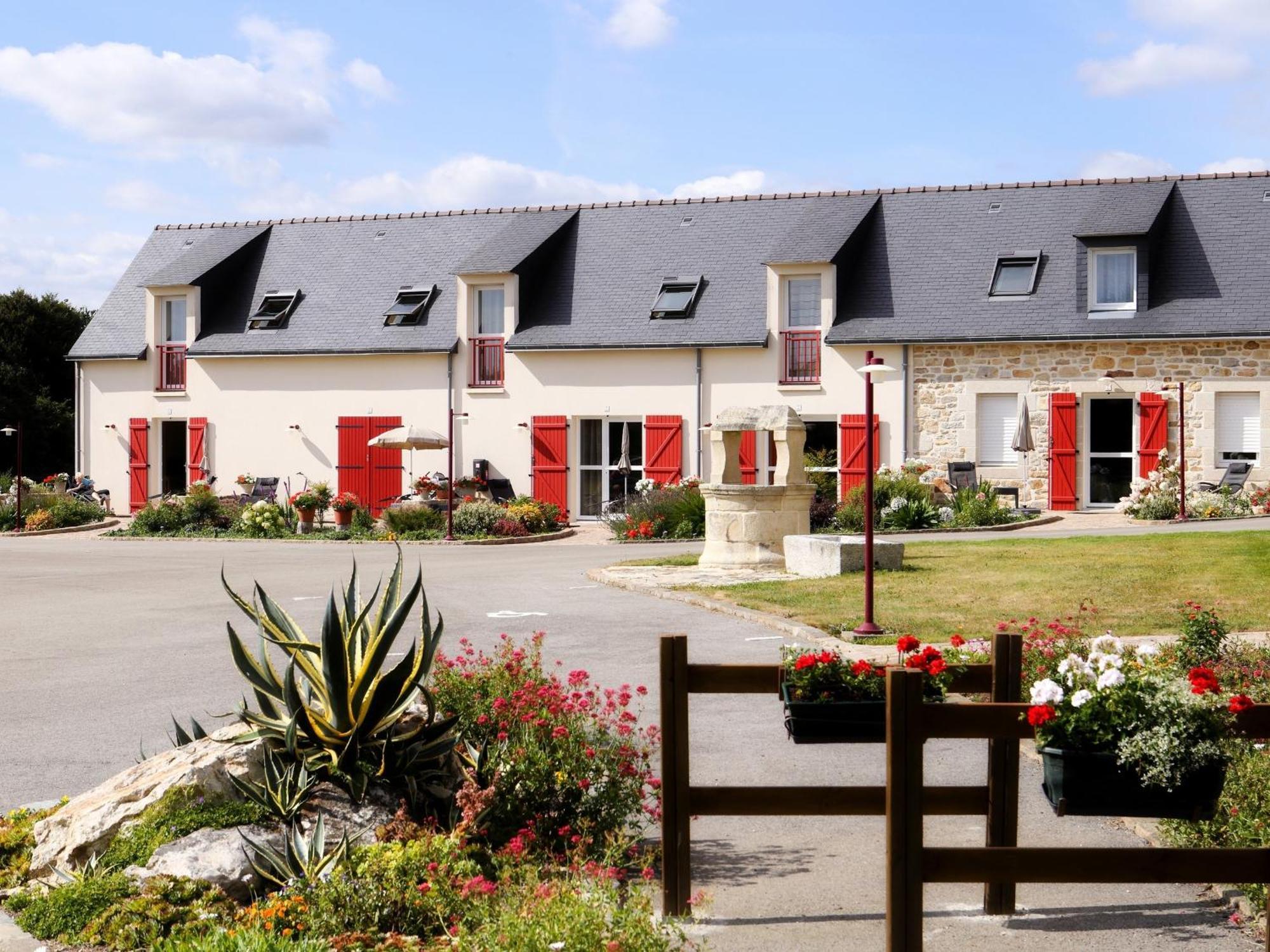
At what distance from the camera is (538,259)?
28.6 metres

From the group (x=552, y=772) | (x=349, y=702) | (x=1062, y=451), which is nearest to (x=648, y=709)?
(x=552, y=772)

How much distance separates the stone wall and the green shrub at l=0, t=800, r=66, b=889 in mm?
20937

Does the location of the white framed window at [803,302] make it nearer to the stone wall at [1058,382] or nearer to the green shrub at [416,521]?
the stone wall at [1058,382]

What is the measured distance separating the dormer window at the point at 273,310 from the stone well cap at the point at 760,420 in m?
15.0

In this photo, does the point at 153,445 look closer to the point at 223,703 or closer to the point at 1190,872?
the point at 223,703

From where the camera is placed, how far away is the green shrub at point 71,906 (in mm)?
4660

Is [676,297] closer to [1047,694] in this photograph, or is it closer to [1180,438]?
[1180,438]

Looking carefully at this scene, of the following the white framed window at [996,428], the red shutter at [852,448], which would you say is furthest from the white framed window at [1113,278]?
the red shutter at [852,448]

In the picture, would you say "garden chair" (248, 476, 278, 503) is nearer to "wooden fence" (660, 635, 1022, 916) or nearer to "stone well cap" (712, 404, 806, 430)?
"stone well cap" (712, 404, 806, 430)

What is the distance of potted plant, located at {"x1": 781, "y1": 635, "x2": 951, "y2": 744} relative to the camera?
15.4ft

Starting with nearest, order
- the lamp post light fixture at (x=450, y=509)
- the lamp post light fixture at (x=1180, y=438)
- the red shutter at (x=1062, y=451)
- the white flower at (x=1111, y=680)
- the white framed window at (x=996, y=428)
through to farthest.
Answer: the white flower at (x=1111, y=680), the lamp post light fixture at (x=1180, y=438), the lamp post light fixture at (x=450, y=509), the red shutter at (x=1062, y=451), the white framed window at (x=996, y=428)

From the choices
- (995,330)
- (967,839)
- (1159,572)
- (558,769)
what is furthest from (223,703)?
(995,330)

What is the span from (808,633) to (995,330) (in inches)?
584

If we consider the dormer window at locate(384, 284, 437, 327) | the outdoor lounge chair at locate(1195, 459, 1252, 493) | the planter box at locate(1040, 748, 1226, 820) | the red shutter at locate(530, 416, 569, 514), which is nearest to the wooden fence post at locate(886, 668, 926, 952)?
the planter box at locate(1040, 748, 1226, 820)
